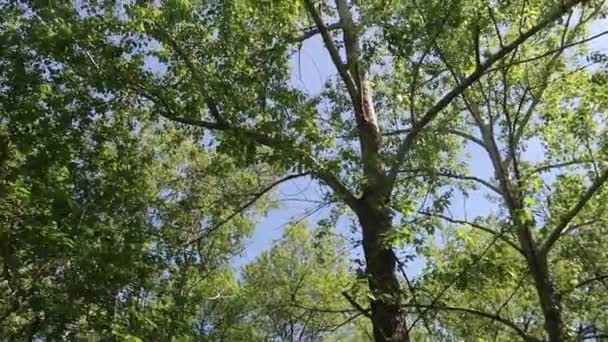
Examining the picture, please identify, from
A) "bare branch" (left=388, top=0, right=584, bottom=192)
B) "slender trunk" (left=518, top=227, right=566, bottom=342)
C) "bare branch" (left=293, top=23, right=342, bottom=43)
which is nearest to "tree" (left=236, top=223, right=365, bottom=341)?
"slender trunk" (left=518, top=227, right=566, bottom=342)

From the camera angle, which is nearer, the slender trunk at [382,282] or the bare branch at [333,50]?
the slender trunk at [382,282]

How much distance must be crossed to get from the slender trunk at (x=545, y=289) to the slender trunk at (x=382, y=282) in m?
2.63

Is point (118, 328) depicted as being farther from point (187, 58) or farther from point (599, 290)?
point (599, 290)

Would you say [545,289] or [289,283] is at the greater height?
[289,283]

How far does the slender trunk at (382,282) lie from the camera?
5.74m

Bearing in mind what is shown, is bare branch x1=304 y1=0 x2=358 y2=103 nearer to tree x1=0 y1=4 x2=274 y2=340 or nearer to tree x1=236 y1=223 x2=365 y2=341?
tree x1=0 y1=4 x2=274 y2=340

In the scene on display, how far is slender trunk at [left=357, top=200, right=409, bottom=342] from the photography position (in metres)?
5.74

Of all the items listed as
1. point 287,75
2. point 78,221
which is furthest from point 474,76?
point 78,221

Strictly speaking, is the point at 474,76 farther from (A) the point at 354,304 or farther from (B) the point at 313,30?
(B) the point at 313,30

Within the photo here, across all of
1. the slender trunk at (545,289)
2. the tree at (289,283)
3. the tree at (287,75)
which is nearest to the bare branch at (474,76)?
the tree at (287,75)

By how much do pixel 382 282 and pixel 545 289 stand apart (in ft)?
11.4

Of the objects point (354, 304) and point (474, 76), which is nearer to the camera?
point (354, 304)

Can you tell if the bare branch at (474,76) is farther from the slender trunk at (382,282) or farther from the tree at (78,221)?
the tree at (78,221)

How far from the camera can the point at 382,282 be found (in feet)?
19.5
